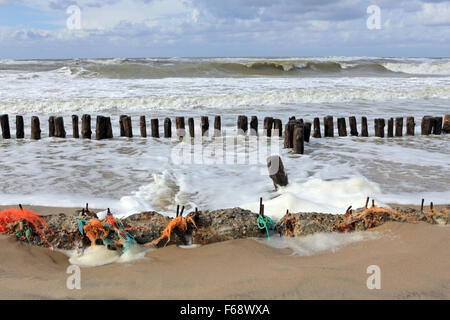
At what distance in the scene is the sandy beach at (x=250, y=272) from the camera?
2.31 meters

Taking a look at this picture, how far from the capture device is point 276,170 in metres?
5.21

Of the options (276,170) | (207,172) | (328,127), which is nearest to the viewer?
(276,170)

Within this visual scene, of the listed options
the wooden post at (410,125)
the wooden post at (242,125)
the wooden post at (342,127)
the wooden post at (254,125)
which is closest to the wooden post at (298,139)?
the wooden post at (254,125)

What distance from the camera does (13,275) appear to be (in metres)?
2.67

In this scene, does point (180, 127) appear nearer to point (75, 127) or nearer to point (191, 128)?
point (191, 128)

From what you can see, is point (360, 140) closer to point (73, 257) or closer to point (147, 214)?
point (147, 214)

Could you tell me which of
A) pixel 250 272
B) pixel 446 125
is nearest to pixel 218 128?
pixel 446 125

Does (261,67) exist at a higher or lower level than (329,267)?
higher

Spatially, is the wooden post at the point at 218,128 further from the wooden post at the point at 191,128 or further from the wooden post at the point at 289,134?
the wooden post at the point at 289,134

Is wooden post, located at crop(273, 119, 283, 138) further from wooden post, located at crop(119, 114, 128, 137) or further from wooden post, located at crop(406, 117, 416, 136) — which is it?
wooden post, located at crop(119, 114, 128, 137)

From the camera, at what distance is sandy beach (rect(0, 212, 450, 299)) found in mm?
2312
